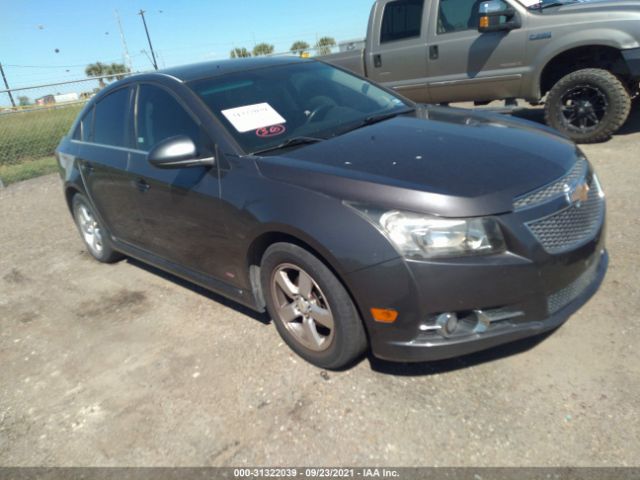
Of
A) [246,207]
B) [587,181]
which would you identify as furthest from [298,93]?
[587,181]

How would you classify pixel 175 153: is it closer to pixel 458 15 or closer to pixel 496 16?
pixel 496 16

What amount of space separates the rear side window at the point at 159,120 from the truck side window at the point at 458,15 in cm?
476

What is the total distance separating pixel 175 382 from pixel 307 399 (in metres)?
0.86

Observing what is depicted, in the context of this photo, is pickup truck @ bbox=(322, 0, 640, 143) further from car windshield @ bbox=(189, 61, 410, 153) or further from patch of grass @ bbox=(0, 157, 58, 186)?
patch of grass @ bbox=(0, 157, 58, 186)

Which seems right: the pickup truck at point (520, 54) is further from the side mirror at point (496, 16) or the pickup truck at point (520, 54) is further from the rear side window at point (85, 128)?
the rear side window at point (85, 128)

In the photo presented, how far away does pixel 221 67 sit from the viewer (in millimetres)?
3666

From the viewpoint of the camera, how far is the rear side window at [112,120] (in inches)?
155

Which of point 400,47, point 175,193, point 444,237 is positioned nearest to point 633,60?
point 400,47

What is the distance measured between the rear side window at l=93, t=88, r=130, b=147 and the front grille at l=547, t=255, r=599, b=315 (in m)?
3.14

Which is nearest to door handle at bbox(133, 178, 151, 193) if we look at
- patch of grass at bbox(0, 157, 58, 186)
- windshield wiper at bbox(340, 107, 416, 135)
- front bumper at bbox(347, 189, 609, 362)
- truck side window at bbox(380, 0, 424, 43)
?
windshield wiper at bbox(340, 107, 416, 135)

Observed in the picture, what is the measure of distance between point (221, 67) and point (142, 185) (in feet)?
3.37

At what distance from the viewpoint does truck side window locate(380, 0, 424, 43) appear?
7.19 meters

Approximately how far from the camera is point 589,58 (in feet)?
19.9

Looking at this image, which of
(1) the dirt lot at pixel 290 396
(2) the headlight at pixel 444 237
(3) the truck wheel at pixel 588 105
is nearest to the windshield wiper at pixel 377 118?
(2) the headlight at pixel 444 237
